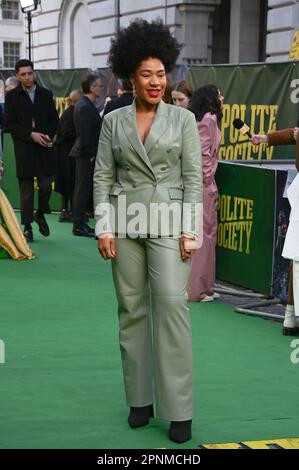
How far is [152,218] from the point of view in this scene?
16.3ft

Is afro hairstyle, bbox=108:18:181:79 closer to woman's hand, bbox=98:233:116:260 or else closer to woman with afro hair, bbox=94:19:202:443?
woman with afro hair, bbox=94:19:202:443

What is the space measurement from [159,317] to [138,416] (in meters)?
0.57

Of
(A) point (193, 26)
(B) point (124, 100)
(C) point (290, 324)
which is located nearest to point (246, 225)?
(C) point (290, 324)

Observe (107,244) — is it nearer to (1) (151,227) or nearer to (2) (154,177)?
(1) (151,227)

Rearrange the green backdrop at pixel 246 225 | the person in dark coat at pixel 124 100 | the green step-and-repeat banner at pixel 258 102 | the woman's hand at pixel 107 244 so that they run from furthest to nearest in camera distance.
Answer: the green step-and-repeat banner at pixel 258 102 < the person in dark coat at pixel 124 100 < the green backdrop at pixel 246 225 < the woman's hand at pixel 107 244

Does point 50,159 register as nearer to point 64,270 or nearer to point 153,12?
point 64,270

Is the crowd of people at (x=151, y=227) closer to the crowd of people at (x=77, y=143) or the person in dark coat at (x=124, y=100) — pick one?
the crowd of people at (x=77, y=143)

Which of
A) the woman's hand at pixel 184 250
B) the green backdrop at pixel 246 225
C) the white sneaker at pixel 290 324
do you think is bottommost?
the white sneaker at pixel 290 324

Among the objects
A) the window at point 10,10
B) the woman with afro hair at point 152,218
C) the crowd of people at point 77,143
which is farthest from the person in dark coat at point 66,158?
→ the window at point 10,10

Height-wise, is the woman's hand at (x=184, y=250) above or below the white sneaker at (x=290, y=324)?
above

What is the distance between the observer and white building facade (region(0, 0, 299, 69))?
2311 centimetres

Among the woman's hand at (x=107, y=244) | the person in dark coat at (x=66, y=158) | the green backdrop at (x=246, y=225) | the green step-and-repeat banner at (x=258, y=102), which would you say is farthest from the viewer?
the person in dark coat at (x=66, y=158)

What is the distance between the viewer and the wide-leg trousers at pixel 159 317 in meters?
4.97
